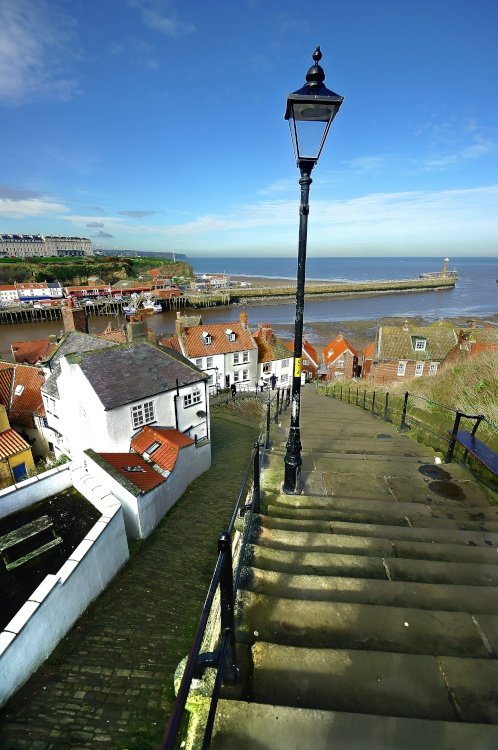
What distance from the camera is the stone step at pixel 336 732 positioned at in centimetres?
234

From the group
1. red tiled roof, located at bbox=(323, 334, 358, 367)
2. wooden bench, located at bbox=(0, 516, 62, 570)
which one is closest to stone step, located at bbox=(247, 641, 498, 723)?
wooden bench, located at bbox=(0, 516, 62, 570)

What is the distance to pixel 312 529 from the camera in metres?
4.67

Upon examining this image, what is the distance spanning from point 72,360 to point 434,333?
2948cm

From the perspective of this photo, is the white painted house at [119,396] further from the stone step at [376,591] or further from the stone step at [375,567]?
the stone step at [376,591]

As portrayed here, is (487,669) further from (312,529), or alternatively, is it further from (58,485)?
(58,485)

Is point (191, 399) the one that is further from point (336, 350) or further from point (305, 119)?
point (336, 350)

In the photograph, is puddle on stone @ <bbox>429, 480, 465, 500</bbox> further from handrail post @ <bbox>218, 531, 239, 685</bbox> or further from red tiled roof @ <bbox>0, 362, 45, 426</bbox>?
red tiled roof @ <bbox>0, 362, 45, 426</bbox>

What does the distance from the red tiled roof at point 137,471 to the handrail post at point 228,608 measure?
9385mm

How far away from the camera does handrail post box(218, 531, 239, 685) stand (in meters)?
2.50

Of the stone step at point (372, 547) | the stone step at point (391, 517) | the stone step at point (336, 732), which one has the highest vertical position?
the stone step at point (336, 732)

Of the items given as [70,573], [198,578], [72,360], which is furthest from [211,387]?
[70,573]

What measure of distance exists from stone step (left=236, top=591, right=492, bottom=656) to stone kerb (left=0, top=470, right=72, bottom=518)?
29.8ft

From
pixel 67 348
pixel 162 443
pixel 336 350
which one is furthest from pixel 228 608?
pixel 336 350

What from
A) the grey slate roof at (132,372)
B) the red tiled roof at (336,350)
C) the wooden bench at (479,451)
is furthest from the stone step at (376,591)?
the red tiled roof at (336,350)
